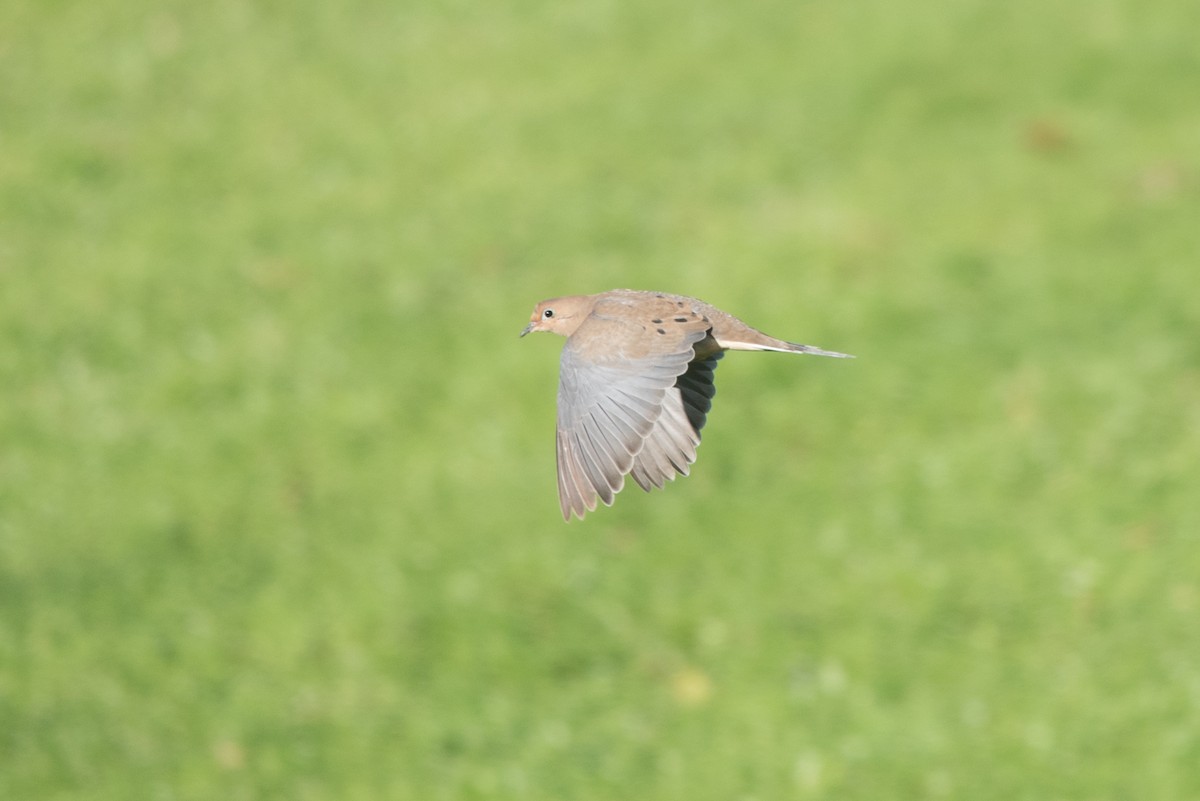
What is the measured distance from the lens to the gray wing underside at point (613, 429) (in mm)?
4500

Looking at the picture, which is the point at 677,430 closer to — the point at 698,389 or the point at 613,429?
the point at 698,389

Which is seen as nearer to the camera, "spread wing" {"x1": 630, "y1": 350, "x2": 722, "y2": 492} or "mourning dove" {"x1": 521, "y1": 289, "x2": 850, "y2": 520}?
"mourning dove" {"x1": 521, "y1": 289, "x2": 850, "y2": 520}

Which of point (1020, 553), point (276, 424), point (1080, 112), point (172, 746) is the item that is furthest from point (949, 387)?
point (172, 746)

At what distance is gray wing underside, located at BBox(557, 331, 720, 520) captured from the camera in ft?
14.8

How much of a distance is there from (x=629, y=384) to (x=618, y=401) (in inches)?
2.7

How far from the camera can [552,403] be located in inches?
479

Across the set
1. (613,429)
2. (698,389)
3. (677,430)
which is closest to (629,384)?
(613,429)

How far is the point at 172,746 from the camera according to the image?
9727 mm

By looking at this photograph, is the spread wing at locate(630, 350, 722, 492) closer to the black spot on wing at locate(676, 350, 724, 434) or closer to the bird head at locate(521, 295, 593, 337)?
the black spot on wing at locate(676, 350, 724, 434)

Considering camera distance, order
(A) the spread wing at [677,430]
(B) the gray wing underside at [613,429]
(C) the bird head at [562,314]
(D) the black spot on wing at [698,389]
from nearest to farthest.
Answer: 1. (B) the gray wing underside at [613,429]
2. (A) the spread wing at [677,430]
3. (D) the black spot on wing at [698,389]
4. (C) the bird head at [562,314]

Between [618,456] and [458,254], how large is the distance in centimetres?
919

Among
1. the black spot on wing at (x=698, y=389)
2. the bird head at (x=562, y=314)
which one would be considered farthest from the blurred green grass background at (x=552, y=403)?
the bird head at (x=562, y=314)

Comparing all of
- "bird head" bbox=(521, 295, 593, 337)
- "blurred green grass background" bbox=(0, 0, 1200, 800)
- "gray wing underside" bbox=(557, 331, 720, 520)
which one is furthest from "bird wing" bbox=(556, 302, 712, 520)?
"blurred green grass background" bbox=(0, 0, 1200, 800)

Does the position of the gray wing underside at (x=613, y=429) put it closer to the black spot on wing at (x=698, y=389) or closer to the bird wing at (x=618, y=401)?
the bird wing at (x=618, y=401)
